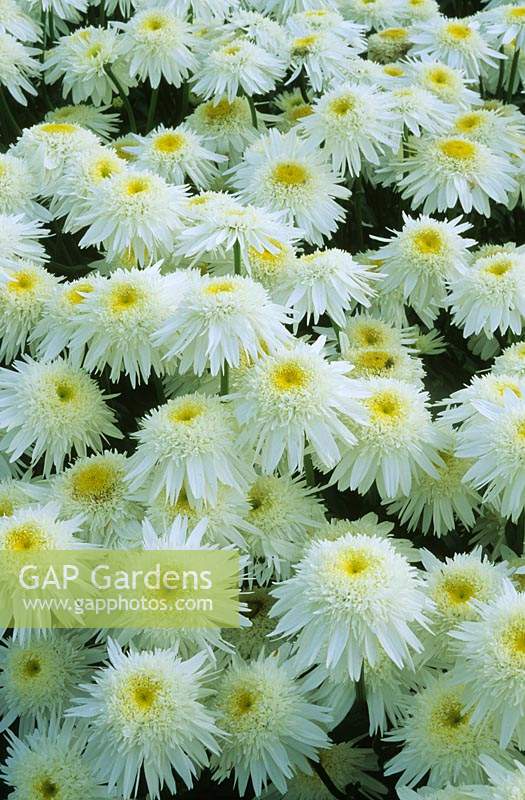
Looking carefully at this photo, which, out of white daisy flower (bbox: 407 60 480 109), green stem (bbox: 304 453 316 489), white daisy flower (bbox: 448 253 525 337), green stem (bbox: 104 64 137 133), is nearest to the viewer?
green stem (bbox: 304 453 316 489)

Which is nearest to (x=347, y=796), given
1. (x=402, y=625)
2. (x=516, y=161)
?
(x=402, y=625)

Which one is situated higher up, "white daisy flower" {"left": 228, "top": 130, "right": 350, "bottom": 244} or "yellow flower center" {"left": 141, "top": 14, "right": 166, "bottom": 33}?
"yellow flower center" {"left": 141, "top": 14, "right": 166, "bottom": 33}

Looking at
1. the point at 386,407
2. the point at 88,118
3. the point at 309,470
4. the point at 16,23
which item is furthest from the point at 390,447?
the point at 16,23

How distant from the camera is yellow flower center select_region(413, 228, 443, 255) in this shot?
265 centimetres

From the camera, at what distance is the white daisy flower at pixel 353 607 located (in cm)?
182

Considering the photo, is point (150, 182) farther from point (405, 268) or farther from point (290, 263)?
point (405, 268)

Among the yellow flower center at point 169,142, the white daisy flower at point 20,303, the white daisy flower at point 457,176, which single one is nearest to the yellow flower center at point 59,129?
the yellow flower center at point 169,142

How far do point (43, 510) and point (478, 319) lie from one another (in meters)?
1.09

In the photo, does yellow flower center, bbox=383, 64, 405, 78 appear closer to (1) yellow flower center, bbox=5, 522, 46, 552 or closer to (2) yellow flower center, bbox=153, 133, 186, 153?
(2) yellow flower center, bbox=153, 133, 186, 153

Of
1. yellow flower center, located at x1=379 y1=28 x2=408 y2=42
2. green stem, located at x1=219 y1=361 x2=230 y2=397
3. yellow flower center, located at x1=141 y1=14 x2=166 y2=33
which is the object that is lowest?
green stem, located at x1=219 y1=361 x2=230 y2=397

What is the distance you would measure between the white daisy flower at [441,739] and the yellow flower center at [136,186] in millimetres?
1364

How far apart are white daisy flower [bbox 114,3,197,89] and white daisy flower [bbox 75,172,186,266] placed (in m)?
0.84

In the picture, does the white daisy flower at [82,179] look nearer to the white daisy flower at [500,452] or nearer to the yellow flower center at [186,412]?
the yellow flower center at [186,412]

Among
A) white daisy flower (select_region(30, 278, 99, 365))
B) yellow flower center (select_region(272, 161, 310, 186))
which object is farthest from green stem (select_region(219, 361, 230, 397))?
yellow flower center (select_region(272, 161, 310, 186))
